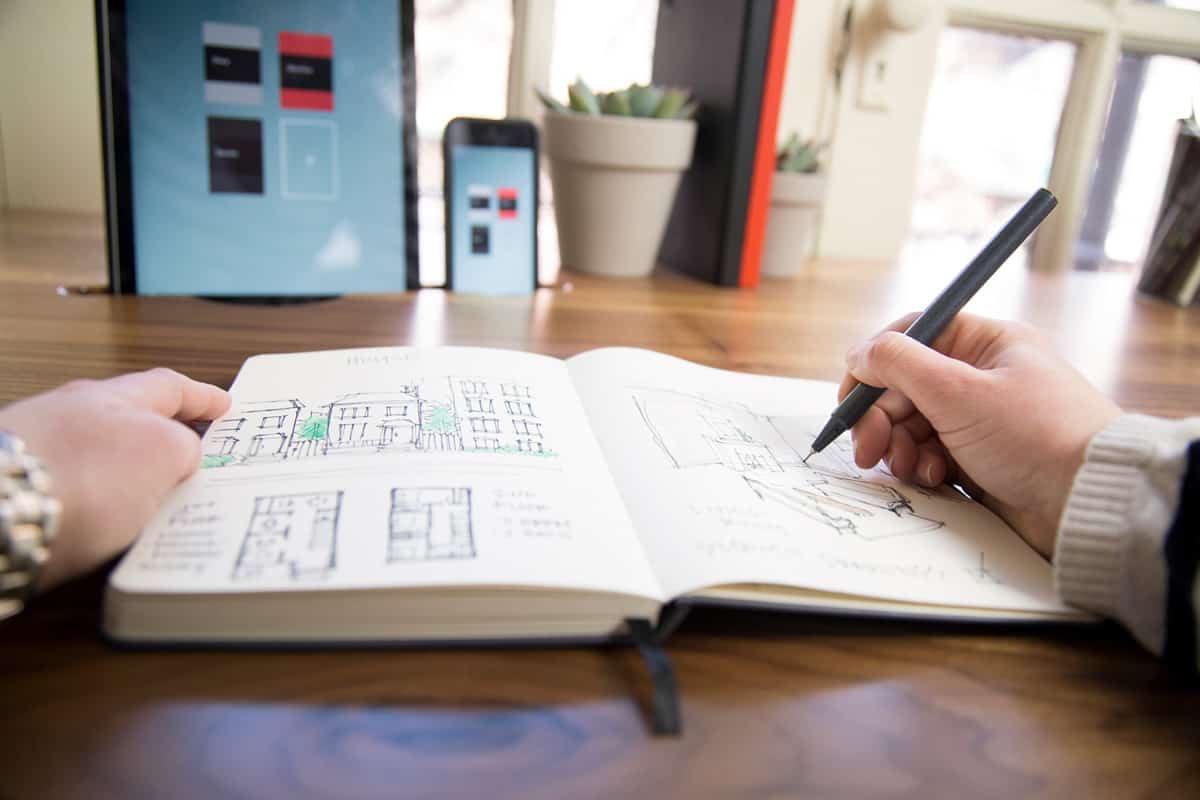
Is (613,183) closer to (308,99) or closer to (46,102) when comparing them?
(308,99)

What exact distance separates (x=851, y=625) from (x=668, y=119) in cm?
77

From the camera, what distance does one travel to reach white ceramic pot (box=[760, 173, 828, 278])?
43.5 inches

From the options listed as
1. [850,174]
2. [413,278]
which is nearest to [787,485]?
[413,278]

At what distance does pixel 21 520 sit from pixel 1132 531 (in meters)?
0.43

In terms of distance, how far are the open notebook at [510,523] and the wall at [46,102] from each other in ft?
2.36

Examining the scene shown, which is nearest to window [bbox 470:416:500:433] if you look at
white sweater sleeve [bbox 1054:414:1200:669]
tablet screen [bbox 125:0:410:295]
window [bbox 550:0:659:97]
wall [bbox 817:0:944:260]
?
white sweater sleeve [bbox 1054:414:1200:669]

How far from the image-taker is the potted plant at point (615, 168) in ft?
3.25

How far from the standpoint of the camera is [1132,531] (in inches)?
14.3

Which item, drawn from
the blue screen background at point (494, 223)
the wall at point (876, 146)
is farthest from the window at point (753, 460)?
the wall at point (876, 146)

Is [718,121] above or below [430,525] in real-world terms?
above

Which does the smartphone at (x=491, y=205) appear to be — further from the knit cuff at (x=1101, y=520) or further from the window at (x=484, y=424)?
the knit cuff at (x=1101, y=520)

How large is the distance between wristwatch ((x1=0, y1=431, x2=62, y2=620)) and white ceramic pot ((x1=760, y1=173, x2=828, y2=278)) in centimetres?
94

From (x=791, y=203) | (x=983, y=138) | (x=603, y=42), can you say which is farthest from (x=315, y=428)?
(x=983, y=138)

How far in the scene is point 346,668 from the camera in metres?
0.31
